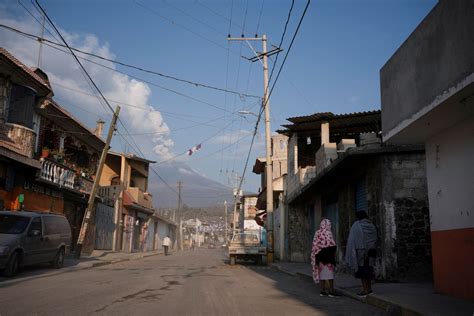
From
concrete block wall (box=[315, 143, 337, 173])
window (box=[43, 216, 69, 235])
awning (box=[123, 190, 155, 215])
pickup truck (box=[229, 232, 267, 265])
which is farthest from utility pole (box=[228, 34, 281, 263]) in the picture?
awning (box=[123, 190, 155, 215])

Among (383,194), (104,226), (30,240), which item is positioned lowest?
(30,240)

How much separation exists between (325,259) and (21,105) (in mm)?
14768

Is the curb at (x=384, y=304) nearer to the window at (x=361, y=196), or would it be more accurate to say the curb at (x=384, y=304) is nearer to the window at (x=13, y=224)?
the window at (x=361, y=196)

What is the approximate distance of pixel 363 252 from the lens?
347 inches

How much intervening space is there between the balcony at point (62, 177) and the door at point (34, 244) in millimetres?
6163

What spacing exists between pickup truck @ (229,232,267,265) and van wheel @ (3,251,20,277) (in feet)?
41.0

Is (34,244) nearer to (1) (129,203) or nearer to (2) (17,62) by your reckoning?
(2) (17,62)

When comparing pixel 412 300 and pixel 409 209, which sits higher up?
pixel 409 209

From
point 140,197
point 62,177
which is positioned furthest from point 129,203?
point 62,177

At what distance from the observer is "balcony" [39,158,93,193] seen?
779 inches

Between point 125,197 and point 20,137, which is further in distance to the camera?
point 125,197

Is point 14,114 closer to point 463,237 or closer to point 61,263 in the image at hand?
point 61,263

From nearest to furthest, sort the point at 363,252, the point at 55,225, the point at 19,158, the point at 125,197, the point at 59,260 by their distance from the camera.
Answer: the point at 363,252, the point at 55,225, the point at 59,260, the point at 19,158, the point at 125,197

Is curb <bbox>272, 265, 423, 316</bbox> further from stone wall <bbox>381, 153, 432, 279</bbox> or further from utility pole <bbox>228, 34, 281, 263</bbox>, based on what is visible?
utility pole <bbox>228, 34, 281, 263</bbox>
